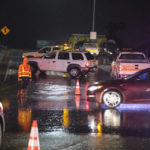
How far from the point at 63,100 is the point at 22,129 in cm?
540

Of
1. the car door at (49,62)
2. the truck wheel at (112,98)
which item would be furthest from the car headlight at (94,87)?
the car door at (49,62)

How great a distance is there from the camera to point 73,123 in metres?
9.95

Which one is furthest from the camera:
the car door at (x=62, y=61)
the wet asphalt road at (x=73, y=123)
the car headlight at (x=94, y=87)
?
the car door at (x=62, y=61)

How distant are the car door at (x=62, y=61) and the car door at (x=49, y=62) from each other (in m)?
0.28

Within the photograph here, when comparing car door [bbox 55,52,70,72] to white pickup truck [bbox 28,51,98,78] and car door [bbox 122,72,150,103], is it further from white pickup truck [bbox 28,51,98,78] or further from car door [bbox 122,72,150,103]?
car door [bbox 122,72,150,103]

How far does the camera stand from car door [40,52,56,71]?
85.0 ft

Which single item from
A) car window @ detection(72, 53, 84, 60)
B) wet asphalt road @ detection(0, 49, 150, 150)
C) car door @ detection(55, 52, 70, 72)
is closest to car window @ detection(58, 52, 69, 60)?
car door @ detection(55, 52, 70, 72)

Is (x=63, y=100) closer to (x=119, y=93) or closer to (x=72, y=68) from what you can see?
(x=119, y=93)

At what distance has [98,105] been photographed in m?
13.3

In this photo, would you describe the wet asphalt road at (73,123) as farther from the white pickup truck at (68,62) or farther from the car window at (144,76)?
the white pickup truck at (68,62)

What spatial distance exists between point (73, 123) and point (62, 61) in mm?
15811

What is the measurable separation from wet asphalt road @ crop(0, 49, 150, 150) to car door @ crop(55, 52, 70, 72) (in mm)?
9880

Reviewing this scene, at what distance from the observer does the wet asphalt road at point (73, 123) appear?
25.4ft

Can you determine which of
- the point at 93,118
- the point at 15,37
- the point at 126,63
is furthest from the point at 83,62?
the point at 15,37
